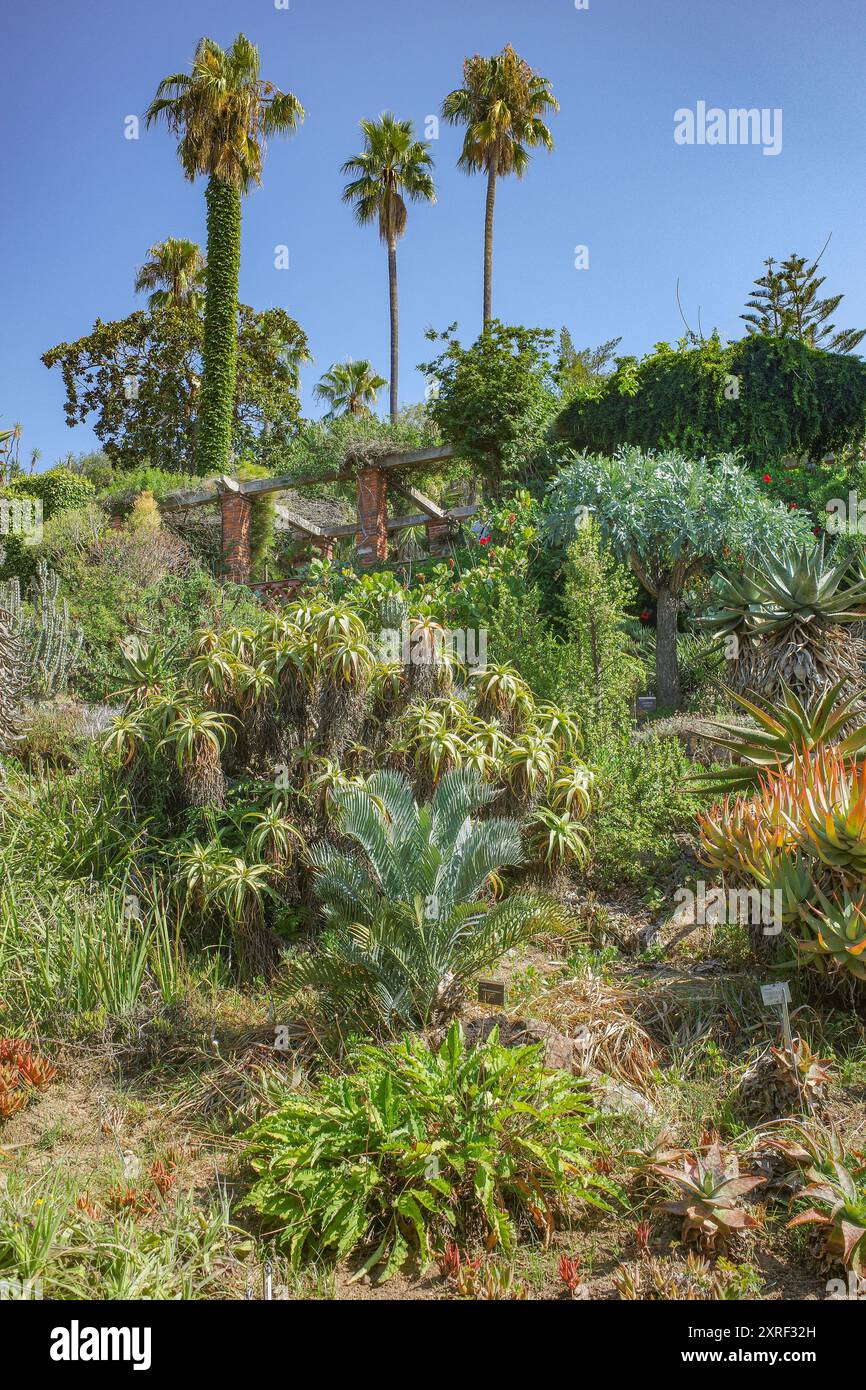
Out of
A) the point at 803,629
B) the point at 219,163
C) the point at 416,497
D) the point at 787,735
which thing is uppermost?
the point at 219,163

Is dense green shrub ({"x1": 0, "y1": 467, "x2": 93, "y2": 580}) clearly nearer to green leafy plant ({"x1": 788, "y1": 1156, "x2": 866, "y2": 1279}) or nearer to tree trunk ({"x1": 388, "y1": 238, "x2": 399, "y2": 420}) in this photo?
tree trunk ({"x1": 388, "y1": 238, "x2": 399, "y2": 420})

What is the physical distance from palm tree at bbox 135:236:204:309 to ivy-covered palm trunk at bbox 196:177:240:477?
10.3m

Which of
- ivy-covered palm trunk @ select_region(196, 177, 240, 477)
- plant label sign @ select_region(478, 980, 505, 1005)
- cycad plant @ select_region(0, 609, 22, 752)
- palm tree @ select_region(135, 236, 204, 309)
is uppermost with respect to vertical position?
palm tree @ select_region(135, 236, 204, 309)

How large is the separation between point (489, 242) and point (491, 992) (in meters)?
25.6

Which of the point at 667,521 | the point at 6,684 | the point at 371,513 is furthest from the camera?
the point at 371,513

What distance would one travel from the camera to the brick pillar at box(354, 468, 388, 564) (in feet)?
54.8

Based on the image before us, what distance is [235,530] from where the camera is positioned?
17.9 m

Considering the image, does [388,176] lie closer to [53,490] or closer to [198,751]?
[53,490]

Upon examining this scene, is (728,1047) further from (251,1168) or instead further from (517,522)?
(517,522)

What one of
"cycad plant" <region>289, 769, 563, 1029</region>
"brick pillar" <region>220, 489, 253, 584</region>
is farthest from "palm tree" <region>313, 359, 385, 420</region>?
"cycad plant" <region>289, 769, 563, 1029</region>

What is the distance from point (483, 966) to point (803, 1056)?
161cm

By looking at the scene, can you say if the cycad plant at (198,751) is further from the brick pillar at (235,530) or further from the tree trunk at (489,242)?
the tree trunk at (489,242)

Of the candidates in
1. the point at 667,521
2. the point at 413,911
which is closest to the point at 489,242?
the point at 667,521

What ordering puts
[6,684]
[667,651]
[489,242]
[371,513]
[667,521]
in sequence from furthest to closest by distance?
[489,242] → [371,513] → [667,651] → [667,521] → [6,684]
